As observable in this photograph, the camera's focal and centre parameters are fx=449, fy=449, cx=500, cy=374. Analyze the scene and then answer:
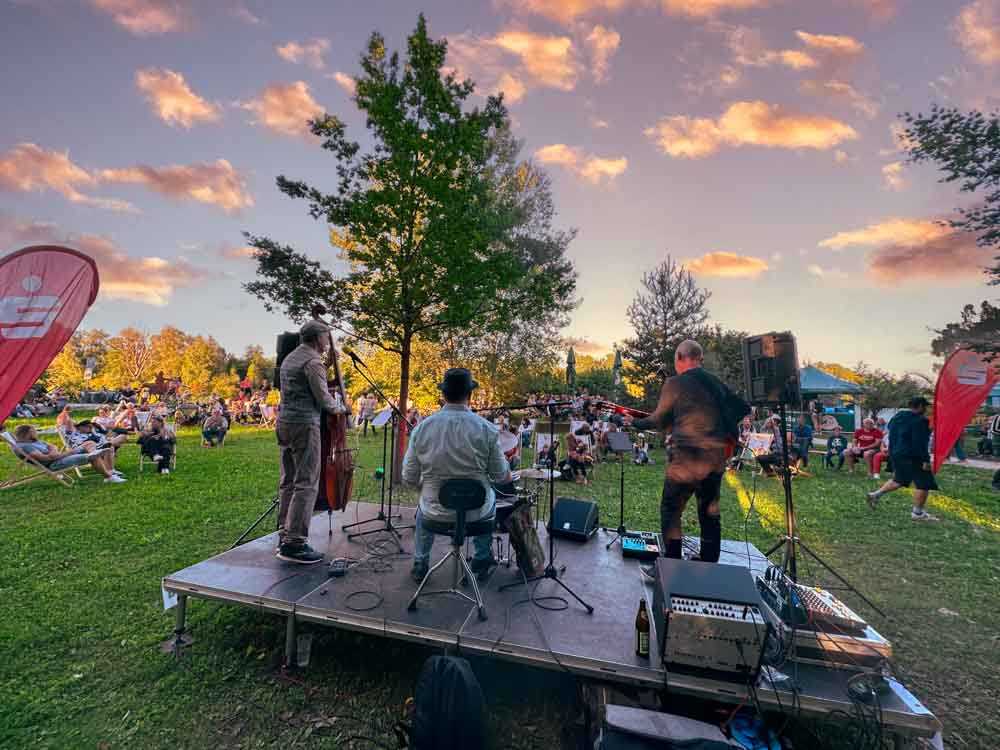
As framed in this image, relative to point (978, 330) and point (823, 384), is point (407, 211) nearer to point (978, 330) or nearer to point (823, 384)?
point (978, 330)

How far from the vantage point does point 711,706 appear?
2.84 m

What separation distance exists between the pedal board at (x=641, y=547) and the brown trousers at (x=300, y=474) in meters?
3.19

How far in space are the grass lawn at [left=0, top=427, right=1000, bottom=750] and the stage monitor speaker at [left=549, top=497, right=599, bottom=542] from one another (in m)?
1.74

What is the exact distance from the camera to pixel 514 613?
134 inches

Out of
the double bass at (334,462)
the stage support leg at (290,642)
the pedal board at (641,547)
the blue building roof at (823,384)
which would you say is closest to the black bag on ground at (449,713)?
the stage support leg at (290,642)

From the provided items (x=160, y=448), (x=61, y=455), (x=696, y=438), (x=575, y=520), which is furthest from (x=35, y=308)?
(x=160, y=448)

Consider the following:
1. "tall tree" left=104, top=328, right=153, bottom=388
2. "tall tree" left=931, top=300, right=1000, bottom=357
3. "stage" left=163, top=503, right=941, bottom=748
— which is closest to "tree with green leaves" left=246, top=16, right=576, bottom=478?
"stage" left=163, top=503, right=941, bottom=748

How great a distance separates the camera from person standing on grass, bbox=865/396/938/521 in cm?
747

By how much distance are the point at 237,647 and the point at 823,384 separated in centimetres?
2671

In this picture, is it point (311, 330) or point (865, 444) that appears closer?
point (311, 330)

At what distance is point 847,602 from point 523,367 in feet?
57.4

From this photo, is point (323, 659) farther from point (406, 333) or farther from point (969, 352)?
point (969, 352)

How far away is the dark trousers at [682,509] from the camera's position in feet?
13.4

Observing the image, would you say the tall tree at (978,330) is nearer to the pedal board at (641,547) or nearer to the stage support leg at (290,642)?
the pedal board at (641,547)
